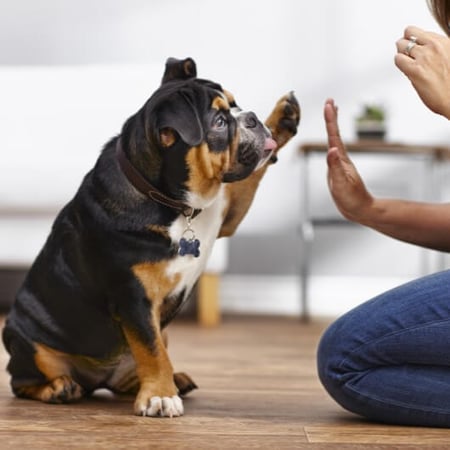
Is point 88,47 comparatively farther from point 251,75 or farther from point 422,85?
point 422,85

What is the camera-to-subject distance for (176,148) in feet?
5.00

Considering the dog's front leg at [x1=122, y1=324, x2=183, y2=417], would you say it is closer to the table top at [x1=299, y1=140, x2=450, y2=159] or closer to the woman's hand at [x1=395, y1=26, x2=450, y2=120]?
the woman's hand at [x1=395, y1=26, x2=450, y2=120]

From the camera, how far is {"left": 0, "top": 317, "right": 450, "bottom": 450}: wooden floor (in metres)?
1.33

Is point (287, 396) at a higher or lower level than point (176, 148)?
lower

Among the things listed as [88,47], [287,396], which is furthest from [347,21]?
[287,396]

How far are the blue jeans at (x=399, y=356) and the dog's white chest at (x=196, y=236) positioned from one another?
26 cm

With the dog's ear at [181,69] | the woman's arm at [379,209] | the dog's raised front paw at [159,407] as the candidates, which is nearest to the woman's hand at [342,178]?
the woman's arm at [379,209]

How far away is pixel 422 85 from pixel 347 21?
105 inches

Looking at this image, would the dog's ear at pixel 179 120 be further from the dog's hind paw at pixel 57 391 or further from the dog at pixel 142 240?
the dog's hind paw at pixel 57 391

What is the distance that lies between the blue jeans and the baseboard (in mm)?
2395

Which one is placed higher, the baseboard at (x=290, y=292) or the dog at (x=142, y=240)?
the dog at (x=142, y=240)

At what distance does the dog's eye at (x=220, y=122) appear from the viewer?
153 centimetres

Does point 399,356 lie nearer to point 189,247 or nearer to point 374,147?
point 189,247

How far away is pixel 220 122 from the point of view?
5.03ft
